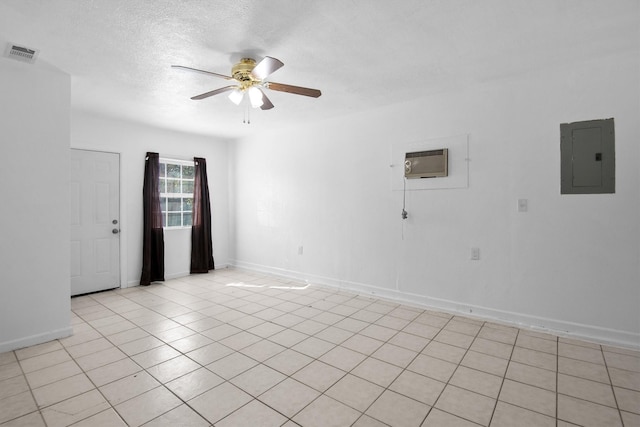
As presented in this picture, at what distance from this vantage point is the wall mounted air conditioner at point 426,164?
12.3 ft

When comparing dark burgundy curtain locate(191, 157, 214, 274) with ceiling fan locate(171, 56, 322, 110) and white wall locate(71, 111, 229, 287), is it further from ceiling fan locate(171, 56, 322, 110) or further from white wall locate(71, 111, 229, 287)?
ceiling fan locate(171, 56, 322, 110)

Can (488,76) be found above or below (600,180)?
above

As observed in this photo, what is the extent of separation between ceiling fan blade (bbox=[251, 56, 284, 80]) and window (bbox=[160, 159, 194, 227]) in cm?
374

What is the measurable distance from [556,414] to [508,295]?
1.55m

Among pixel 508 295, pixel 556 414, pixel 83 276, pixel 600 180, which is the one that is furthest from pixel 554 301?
pixel 83 276

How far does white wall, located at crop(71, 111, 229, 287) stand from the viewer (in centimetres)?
465

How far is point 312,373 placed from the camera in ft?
7.98

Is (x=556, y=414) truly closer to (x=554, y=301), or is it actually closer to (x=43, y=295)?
(x=554, y=301)

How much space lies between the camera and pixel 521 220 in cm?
328

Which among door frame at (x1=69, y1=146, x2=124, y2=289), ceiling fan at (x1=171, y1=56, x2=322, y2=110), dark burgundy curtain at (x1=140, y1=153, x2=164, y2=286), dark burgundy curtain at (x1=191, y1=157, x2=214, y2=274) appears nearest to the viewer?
ceiling fan at (x1=171, y1=56, x2=322, y2=110)

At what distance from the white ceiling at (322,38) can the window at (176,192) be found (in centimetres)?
201

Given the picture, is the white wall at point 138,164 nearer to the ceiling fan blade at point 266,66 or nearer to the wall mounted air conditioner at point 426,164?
the ceiling fan blade at point 266,66

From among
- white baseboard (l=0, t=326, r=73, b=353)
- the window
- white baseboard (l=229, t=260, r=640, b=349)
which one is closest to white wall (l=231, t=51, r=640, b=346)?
white baseboard (l=229, t=260, r=640, b=349)

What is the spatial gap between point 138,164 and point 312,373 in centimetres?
445
